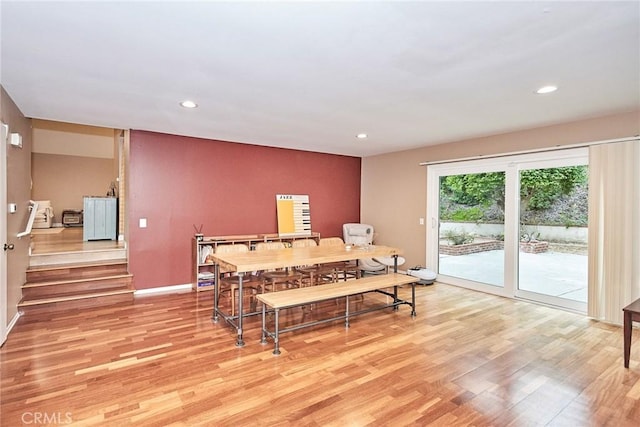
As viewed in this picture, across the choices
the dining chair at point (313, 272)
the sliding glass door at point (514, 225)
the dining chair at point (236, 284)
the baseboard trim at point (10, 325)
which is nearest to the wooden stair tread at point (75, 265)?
the baseboard trim at point (10, 325)

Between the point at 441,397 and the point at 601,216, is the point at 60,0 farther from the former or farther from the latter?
the point at 601,216

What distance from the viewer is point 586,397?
233 cm

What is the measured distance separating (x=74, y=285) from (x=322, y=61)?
429cm

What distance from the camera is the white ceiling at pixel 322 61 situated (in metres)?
1.87

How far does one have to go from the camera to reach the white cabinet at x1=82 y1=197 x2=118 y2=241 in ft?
21.7

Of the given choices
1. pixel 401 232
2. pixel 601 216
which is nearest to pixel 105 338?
pixel 401 232

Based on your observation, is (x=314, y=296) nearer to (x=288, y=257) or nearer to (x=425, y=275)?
(x=288, y=257)

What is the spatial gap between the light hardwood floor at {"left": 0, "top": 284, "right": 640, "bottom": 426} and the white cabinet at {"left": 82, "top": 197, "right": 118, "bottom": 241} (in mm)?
3210

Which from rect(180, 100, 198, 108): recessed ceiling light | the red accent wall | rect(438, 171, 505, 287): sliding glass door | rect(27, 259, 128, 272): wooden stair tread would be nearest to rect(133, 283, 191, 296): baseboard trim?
the red accent wall

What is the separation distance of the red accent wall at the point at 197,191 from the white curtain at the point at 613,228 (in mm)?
4261

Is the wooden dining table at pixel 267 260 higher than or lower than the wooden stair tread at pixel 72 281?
higher

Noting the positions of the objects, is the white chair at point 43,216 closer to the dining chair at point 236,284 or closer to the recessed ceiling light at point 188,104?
the dining chair at point 236,284

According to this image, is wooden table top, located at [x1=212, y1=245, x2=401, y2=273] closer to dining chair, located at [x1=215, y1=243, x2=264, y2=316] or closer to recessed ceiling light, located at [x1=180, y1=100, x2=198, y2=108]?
dining chair, located at [x1=215, y1=243, x2=264, y2=316]

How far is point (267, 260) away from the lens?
3471 mm
